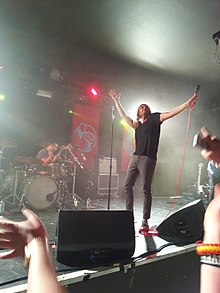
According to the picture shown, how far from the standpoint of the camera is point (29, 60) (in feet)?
19.2

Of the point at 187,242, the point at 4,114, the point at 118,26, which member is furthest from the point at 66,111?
the point at 187,242

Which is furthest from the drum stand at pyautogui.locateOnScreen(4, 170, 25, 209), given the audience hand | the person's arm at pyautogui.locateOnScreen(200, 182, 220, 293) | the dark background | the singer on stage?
the person's arm at pyautogui.locateOnScreen(200, 182, 220, 293)

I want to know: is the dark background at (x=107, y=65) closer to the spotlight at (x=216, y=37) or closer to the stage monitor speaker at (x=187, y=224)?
the spotlight at (x=216, y=37)

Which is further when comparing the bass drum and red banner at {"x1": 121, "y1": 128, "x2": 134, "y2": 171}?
red banner at {"x1": 121, "y1": 128, "x2": 134, "y2": 171}

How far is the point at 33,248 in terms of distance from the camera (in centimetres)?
59

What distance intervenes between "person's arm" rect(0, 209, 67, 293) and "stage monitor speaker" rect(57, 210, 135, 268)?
1.49 meters

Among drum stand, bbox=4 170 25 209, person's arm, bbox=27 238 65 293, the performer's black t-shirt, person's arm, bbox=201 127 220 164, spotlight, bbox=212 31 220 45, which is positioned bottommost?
drum stand, bbox=4 170 25 209

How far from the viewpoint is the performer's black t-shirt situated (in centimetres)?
342

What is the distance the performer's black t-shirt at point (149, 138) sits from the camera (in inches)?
135

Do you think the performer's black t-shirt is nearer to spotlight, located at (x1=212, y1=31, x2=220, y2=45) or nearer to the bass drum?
the bass drum

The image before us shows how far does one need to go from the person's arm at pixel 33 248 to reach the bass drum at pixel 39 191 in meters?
4.28

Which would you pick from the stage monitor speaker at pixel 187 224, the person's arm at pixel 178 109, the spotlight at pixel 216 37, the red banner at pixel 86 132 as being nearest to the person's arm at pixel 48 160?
the red banner at pixel 86 132

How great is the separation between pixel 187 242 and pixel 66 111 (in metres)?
5.65

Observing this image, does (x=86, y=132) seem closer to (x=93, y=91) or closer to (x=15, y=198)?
(x=93, y=91)
